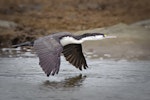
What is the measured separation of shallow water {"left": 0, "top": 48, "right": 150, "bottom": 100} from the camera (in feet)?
22.3

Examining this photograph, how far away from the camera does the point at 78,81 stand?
788 centimetres

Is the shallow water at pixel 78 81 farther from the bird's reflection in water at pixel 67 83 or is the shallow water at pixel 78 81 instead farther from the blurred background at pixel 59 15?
the blurred background at pixel 59 15

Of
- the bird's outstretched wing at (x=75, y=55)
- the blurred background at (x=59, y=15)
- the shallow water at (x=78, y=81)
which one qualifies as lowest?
the shallow water at (x=78, y=81)

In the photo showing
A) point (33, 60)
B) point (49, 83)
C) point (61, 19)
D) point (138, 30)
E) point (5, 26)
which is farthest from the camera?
point (61, 19)

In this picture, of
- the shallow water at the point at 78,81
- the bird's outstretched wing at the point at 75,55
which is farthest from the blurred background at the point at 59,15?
the bird's outstretched wing at the point at 75,55

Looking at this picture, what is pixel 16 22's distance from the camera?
54.5ft

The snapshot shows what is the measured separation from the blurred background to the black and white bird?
13.2 ft

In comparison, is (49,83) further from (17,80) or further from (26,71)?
(26,71)

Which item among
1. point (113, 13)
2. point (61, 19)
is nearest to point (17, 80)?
point (61, 19)

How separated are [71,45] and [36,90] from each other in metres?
1.87

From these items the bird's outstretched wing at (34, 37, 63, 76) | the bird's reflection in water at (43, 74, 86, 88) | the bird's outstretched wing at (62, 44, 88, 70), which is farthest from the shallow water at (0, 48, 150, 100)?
the bird's outstretched wing at (34, 37, 63, 76)

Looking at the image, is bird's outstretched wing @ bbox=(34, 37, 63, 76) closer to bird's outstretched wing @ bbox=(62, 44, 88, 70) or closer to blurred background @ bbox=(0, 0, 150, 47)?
bird's outstretched wing @ bbox=(62, 44, 88, 70)

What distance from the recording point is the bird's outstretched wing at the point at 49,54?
23.6 feet

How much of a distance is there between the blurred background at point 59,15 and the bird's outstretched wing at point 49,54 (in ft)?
15.8
